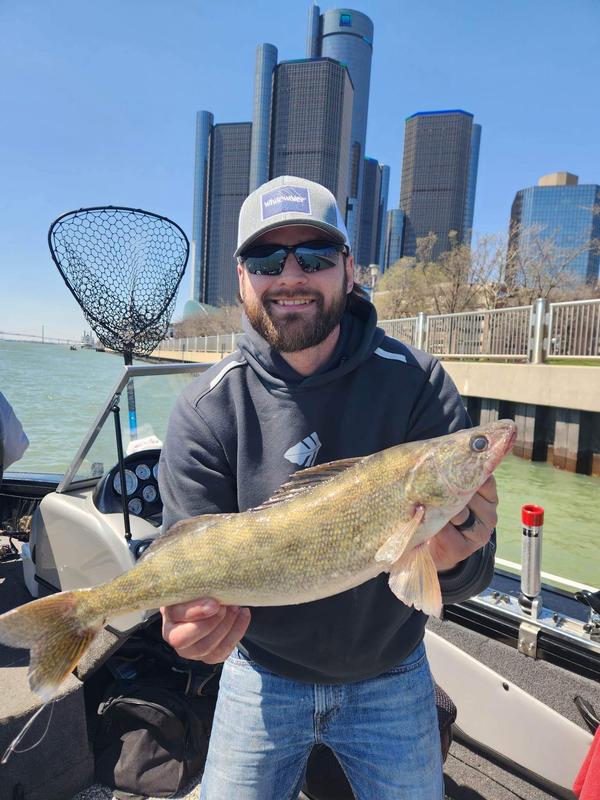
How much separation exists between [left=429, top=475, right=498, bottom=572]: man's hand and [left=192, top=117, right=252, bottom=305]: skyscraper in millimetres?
122007

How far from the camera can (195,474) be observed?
7.30 ft

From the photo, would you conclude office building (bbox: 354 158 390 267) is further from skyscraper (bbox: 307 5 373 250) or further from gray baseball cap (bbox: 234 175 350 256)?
gray baseball cap (bbox: 234 175 350 256)

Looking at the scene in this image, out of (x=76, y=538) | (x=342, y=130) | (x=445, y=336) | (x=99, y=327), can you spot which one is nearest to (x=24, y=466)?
(x=99, y=327)

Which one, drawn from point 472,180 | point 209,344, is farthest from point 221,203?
point 209,344

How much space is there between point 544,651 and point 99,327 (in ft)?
13.3

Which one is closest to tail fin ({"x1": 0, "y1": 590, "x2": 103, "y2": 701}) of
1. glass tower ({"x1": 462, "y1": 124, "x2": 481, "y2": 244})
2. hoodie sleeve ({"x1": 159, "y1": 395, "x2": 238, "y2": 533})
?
hoodie sleeve ({"x1": 159, "y1": 395, "x2": 238, "y2": 533})

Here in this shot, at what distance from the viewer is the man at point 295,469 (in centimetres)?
207

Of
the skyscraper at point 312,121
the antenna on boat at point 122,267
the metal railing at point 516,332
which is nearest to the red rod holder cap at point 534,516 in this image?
the antenna on boat at point 122,267

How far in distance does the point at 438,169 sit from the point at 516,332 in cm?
12908

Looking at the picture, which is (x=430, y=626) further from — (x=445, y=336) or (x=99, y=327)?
(x=445, y=336)

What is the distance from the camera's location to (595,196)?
Answer: 118m

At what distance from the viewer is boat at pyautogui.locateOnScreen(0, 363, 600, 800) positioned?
258 cm

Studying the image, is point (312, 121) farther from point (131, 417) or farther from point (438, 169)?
point (131, 417)

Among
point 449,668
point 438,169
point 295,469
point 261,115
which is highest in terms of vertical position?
point 261,115
